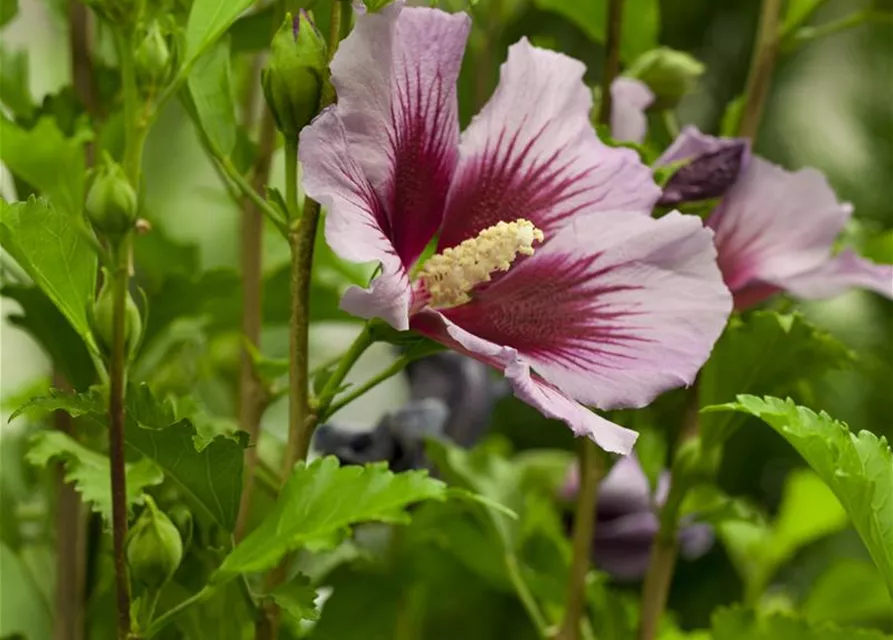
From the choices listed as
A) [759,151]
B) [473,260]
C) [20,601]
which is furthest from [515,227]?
[759,151]

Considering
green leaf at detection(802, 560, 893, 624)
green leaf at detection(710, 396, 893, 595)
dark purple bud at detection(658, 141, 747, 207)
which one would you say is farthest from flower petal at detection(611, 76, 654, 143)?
green leaf at detection(802, 560, 893, 624)

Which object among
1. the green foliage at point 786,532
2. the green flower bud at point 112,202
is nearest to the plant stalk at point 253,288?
the green flower bud at point 112,202

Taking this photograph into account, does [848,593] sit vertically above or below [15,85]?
below

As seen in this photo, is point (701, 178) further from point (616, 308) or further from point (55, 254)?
point (55, 254)

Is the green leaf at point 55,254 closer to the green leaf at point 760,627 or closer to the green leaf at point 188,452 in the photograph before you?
the green leaf at point 188,452

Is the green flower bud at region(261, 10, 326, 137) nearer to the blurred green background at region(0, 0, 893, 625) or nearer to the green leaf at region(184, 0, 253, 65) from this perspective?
the green leaf at region(184, 0, 253, 65)
